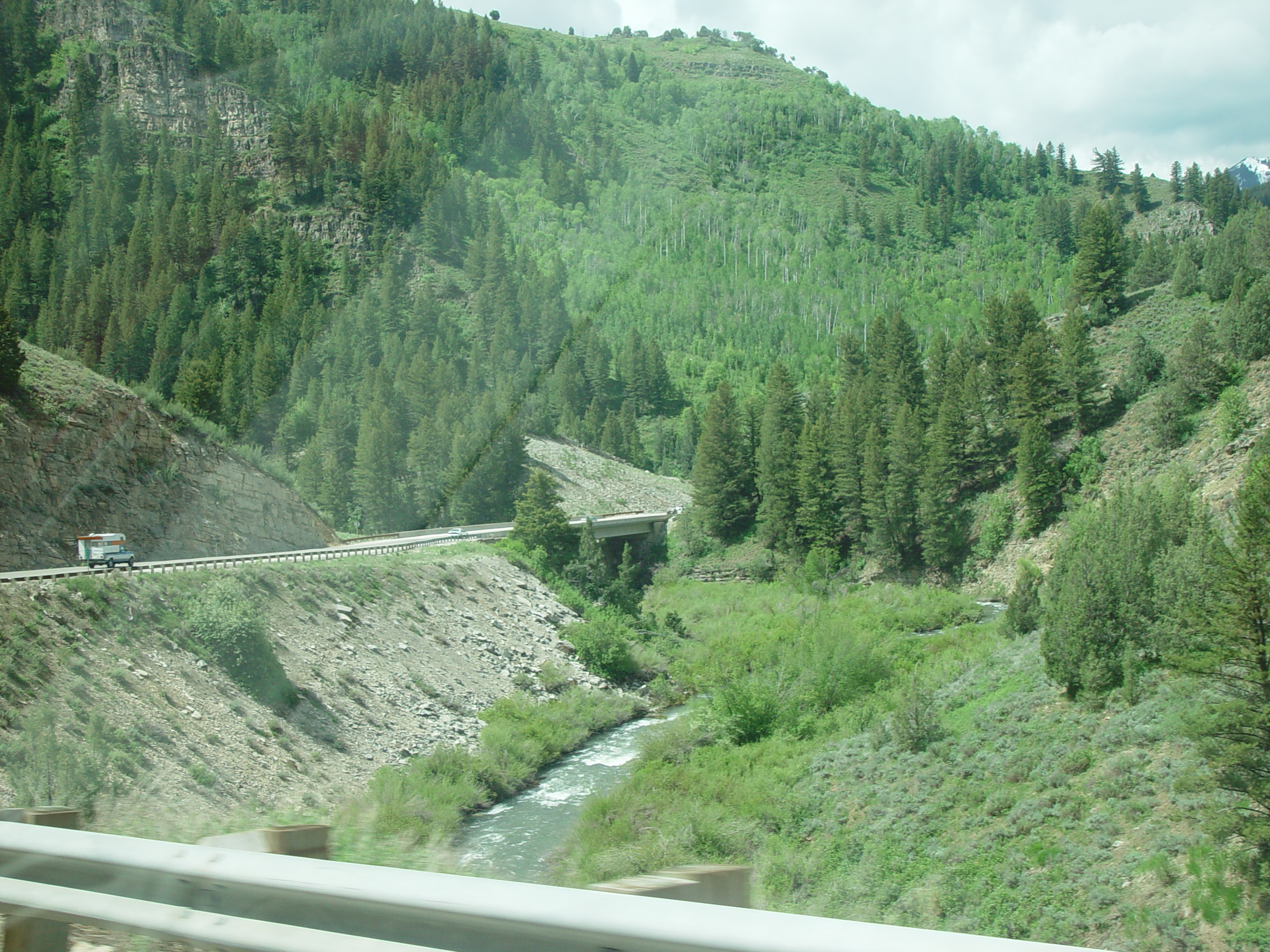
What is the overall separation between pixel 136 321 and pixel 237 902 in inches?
3098

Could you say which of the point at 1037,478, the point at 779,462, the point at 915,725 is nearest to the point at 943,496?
the point at 1037,478

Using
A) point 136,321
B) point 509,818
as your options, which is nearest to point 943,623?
point 509,818

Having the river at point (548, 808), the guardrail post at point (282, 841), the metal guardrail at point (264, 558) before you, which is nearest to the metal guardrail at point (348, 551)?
the metal guardrail at point (264, 558)

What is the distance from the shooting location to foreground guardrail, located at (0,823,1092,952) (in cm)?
237

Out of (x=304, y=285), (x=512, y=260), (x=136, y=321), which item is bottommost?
(x=136, y=321)

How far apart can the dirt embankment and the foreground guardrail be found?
2.89 metres

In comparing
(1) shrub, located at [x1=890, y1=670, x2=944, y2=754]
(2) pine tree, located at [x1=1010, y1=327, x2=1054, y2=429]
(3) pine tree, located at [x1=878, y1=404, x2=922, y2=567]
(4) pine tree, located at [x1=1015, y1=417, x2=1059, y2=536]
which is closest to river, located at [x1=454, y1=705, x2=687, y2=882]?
(1) shrub, located at [x1=890, y1=670, x2=944, y2=754]

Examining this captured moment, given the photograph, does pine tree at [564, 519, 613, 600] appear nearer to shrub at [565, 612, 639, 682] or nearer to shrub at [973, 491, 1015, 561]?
shrub at [565, 612, 639, 682]

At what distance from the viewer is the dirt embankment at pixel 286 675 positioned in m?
15.7

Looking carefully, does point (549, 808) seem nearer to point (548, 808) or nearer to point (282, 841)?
point (548, 808)

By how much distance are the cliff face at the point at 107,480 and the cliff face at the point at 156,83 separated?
85970 millimetres

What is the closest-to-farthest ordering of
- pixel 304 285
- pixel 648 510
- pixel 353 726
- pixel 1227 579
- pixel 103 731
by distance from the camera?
pixel 1227 579 < pixel 103 731 < pixel 353 726 < pixel 648 510 < pixel 304 285

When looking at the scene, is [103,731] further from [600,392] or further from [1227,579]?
[600,392]

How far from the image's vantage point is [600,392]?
93812mm
